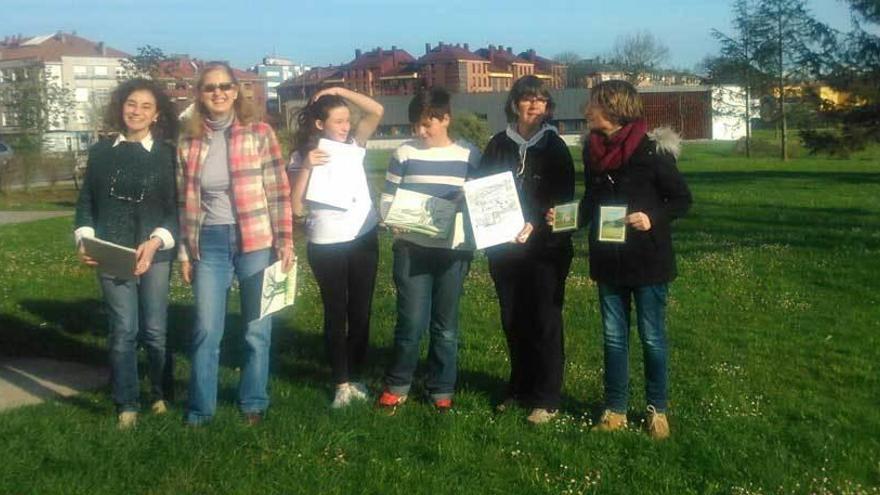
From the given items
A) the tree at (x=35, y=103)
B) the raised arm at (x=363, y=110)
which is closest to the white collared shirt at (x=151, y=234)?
the raised arm at (x=363, y=110)

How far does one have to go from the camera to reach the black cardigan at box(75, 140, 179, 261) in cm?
605

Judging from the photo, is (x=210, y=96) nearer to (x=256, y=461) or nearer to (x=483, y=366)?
(x=256, y=461)

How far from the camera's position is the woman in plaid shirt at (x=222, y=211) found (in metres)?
5.98

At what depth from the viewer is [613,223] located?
225 inches

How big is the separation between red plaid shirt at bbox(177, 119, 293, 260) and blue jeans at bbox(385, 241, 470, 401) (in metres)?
0.78

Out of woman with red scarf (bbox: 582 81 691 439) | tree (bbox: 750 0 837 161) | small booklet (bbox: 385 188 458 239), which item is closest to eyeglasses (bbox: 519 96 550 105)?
woman with red scarf (bbox: 582 81 691 439)

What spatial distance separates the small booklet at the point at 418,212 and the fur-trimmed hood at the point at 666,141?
48.0 inches

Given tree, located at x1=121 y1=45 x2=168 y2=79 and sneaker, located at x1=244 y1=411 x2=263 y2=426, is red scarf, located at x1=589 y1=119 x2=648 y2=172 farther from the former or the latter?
tree, located at x1=121 y1=45 x2=168 y2=79

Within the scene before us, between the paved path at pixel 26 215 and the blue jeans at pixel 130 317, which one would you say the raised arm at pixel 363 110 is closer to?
the blue jeans at pixel 130 317

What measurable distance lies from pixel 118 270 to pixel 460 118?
111ft

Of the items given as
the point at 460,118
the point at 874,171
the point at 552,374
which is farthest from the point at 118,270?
the point at 874,171

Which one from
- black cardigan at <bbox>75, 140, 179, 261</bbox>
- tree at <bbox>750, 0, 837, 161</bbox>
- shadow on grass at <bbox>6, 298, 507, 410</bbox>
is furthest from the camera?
tree at <bbox>750, 0, 837, 161</bbox>

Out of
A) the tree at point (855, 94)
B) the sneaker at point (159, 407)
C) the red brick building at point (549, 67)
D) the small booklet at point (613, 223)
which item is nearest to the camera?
the small booklet at point (613, 223)

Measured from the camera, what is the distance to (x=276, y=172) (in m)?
6.09
